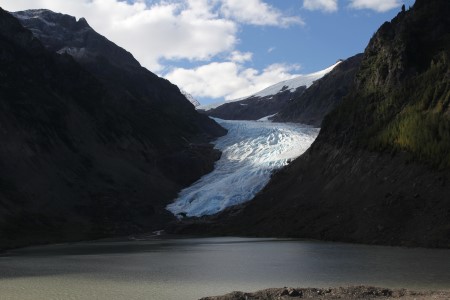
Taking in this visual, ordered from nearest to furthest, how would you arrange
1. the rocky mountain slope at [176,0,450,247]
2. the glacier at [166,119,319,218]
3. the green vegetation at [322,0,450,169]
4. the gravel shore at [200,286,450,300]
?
the gravel shore at [200,286,450,300], the rocky mountain slope at [176,0,450,247], the green vegetation at [322,0,450,169], the glacier at [166,119,319,218]

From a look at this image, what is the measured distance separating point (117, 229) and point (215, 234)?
56.5 ft

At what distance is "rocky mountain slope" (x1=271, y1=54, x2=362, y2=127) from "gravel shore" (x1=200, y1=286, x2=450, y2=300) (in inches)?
5861

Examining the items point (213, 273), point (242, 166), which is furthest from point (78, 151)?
point (213, 273)

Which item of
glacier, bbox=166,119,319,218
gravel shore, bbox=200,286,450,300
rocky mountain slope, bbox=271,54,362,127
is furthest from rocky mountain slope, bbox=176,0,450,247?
rocky mountain slope, bbox=271,54,362,127

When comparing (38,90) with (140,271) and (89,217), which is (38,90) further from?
(140,271)

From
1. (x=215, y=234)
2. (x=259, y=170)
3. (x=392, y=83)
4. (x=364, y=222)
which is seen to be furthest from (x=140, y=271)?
(x=259, y=170)

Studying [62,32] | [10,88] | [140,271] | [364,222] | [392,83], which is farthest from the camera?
[62,32]

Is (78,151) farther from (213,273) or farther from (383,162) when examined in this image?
(213,273)

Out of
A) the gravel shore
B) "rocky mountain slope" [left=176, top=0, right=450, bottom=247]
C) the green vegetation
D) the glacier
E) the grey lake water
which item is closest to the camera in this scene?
the gravel shore

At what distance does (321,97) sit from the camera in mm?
187500

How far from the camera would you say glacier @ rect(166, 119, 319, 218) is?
10112 centimetres

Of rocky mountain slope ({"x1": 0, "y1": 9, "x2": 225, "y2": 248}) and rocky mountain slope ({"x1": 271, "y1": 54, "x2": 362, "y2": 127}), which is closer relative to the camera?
rocky mountain slope ({"x1": 0, "y1": 9, "x2": 225, "y2": 248})

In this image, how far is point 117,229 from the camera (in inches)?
3479

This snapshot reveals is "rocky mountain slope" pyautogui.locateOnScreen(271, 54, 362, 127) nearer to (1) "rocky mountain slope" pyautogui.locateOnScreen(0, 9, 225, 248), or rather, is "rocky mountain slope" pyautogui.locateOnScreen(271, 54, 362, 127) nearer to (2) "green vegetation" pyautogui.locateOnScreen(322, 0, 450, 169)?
(1) "rocky mountain slope" pyautogui.locateOnScreen(0, 9, 225, 248)
